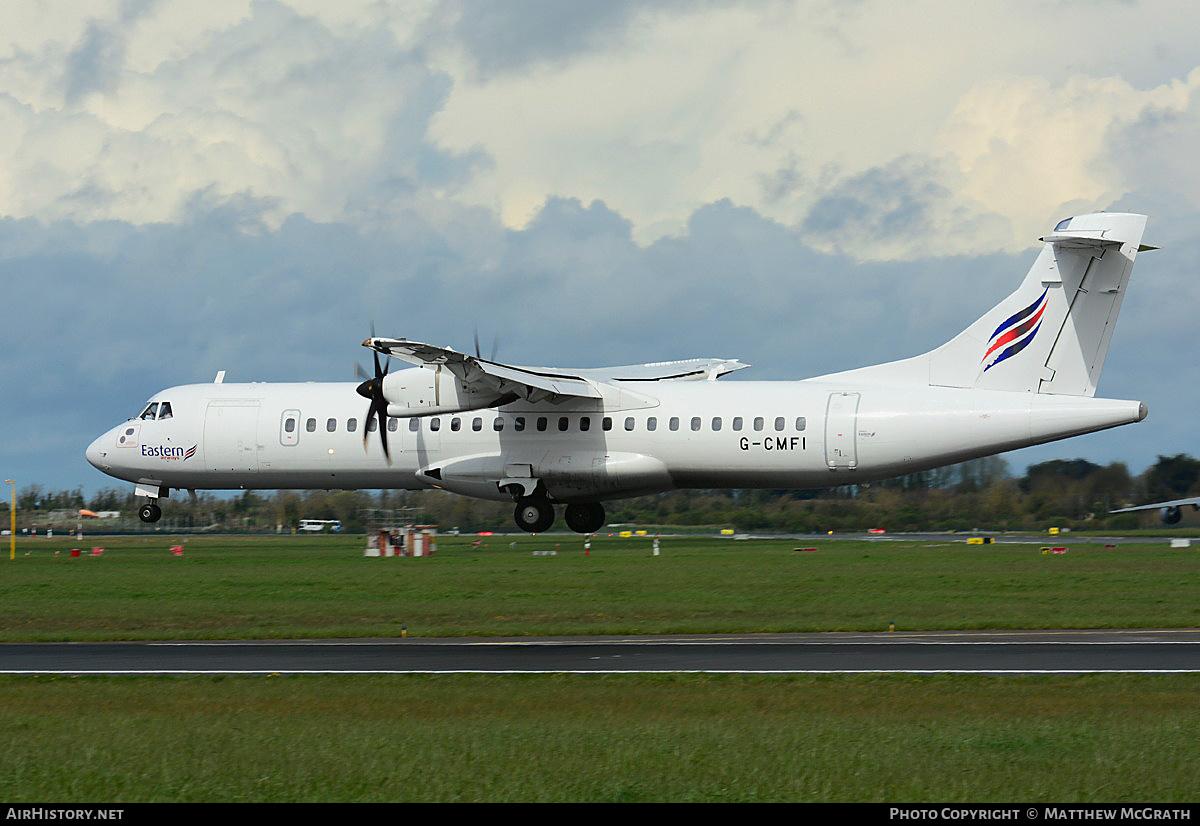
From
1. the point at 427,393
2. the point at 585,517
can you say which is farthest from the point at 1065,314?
the point at 427,393

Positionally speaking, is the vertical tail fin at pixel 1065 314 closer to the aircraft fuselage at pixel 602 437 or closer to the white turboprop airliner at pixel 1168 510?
the aircraft fuselage at pixel 602 437

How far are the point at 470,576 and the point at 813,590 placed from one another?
27.5 feet

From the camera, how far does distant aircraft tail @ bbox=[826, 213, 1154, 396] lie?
38812mm

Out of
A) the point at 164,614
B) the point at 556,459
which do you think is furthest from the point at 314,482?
the point at 164,614

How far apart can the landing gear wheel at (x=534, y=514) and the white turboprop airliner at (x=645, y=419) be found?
46 mm

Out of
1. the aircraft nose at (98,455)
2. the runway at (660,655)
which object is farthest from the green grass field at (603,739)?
the aircraft nose at (98,455)

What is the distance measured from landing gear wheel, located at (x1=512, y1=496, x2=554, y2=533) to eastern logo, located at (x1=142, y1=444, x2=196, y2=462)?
1112 centimetres

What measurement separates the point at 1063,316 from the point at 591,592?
17247mm

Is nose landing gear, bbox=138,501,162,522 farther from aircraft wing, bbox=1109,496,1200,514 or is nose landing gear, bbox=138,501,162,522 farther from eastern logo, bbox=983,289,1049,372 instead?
aircraft wing, bbox=1109,496,1200,514

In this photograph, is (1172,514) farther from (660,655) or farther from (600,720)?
(600,720)

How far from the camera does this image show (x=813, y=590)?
2934cm

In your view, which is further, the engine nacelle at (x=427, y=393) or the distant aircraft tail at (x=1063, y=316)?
the engine nacelle at (x=427, y=393)

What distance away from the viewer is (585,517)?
47156 millimetres

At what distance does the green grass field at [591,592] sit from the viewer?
23766 mm
